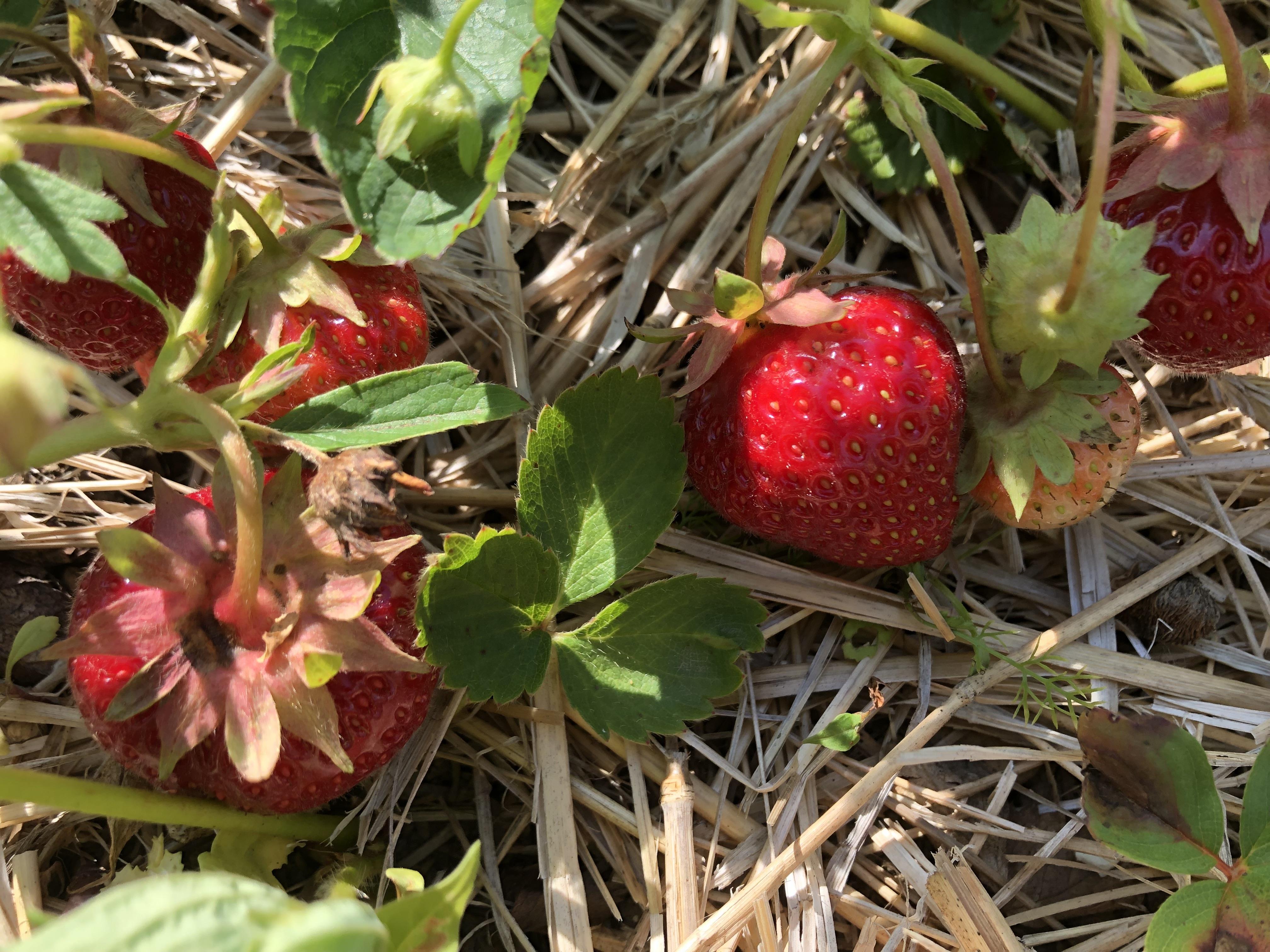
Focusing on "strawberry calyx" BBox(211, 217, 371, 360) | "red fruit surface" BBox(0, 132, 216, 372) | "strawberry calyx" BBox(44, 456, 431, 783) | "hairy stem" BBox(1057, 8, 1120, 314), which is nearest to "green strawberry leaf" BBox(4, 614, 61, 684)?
"strawberry calyx" BBox(44, 456, 431, 783)

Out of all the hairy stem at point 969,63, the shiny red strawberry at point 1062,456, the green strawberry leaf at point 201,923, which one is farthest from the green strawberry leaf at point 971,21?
the green strawberry leaf at point 201,923

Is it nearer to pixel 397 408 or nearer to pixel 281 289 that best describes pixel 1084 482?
pixel 397 408

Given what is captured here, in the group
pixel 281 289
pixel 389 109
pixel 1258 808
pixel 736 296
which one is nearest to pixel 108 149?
pixel 281 289

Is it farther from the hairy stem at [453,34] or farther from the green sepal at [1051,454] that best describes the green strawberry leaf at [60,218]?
the green sepal at [1051,454]

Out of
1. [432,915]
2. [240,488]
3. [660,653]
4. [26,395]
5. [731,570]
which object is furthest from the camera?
[731,570]

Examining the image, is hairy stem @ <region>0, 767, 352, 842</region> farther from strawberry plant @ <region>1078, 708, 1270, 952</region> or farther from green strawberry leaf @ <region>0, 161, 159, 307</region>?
strawberry plant @ <region>1078, 708, 1270, 952</region>

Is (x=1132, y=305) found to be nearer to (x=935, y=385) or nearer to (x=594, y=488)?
(x=935, y=385)

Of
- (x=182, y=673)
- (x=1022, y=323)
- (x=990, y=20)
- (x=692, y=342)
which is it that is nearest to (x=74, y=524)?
(x=182, y=673)
